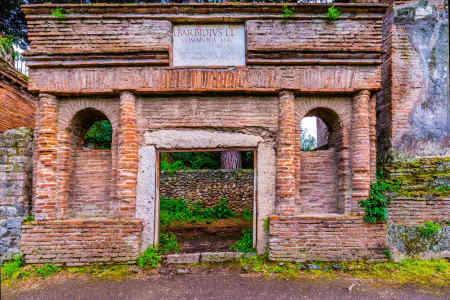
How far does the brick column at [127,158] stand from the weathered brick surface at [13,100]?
13.2ft

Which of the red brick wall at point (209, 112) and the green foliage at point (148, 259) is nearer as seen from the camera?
the green foliage at point (148, 259)

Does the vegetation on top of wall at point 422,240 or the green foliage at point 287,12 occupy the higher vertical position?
the green foliage at point 287,12

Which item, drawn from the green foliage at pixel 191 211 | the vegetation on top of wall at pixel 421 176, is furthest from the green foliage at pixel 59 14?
the vegetation on top of wall at pixel 421 176

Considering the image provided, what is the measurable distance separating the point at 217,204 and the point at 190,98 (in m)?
6.25

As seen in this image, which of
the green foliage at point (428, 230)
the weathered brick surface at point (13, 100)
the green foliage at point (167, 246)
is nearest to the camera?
the green foliage at point (428, 230)

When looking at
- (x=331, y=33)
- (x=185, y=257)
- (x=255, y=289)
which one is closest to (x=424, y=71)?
(x=331, y=33)

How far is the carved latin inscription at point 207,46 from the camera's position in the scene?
185 inches

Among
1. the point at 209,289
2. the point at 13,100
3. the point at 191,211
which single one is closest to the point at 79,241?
the point at 209,289

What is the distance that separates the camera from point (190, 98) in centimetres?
475

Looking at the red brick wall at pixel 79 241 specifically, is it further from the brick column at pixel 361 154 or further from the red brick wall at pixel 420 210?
the red brick wall at pixel 420 210

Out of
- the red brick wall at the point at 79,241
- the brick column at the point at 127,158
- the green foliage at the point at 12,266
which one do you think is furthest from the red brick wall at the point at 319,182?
the green foliage at the point at 12,266

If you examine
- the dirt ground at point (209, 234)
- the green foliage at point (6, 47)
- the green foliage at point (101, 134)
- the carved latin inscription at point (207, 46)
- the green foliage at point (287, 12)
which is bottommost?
the dirt ground at point (209, 234)

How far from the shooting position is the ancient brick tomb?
445 centimetres

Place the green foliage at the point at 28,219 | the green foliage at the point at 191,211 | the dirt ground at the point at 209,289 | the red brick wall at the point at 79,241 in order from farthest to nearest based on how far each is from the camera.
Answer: the green foliage at the point at 191,211 < the green foliage at the point at 28,219 < the red brick wall at the point at 79,241 < the dirt ground at the point at 209,289
